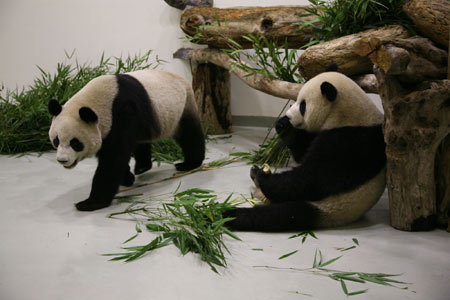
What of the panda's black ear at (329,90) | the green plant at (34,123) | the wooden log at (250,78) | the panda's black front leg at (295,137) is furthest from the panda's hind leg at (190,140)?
the panda's black ear at (329,90)

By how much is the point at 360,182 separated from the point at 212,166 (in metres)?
1.66

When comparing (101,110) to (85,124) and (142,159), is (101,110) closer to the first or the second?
(85,124)

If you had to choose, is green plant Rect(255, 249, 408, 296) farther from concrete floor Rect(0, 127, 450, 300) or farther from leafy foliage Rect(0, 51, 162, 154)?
leafy foliage Rect(0, 51, 162, 154)

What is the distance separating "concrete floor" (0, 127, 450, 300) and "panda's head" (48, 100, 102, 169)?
0.37 m

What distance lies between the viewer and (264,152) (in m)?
3.62

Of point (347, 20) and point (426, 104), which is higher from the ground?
point (347, 20)

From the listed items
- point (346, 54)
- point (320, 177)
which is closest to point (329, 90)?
point (320, 177)

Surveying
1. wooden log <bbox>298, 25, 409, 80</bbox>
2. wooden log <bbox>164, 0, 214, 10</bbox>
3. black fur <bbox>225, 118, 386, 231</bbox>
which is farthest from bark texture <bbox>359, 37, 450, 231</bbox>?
wooden log <bbox>164, 0, 214, 10</bbox>

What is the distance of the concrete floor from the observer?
68.1 inches

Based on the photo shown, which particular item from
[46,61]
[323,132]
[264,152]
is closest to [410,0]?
[323,132]

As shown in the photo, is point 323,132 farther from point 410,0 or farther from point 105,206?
point 105,206

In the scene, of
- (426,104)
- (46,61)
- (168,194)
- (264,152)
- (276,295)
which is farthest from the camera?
(46,61)

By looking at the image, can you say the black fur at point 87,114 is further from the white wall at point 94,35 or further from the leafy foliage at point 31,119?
the white wall at point 94,35

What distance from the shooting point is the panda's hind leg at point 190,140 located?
3.49 metres
